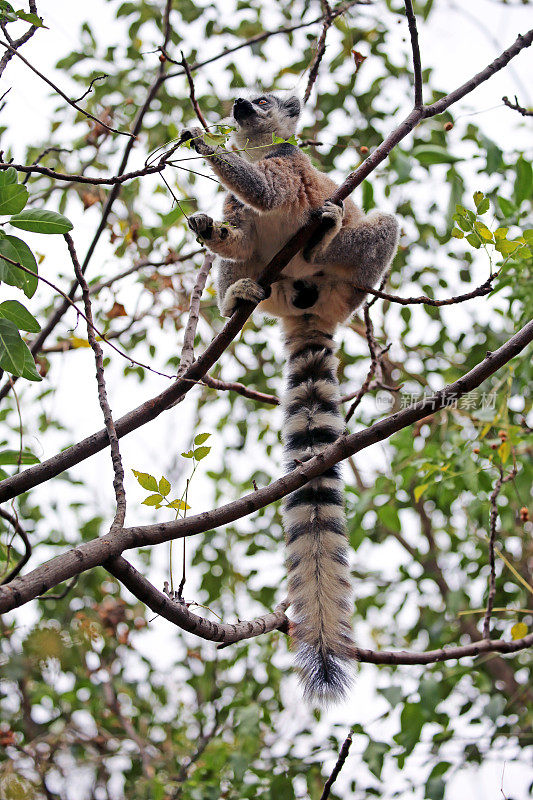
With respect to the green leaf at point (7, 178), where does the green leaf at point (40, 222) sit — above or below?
below

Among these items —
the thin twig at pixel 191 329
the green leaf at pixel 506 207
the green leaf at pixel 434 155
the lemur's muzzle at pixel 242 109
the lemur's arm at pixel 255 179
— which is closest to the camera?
the thin twig at pixel 191 329

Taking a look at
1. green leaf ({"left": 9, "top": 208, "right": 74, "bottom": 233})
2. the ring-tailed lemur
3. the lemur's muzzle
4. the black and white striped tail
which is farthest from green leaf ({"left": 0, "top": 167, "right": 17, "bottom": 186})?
the lemur's muzzle

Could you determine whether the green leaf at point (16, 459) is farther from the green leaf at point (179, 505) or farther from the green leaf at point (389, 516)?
the green leaf at point (389, 516)

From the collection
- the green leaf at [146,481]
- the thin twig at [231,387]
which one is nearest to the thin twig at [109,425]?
the green leaf at [146,481]

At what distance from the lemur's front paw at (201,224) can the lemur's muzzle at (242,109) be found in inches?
53.3

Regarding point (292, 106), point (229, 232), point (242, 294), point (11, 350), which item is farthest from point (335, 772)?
point (292, 106)

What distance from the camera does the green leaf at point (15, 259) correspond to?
8.36 ft

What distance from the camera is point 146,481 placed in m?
2.70

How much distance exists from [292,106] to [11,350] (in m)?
3.97

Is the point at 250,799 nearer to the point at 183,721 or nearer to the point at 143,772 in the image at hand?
the point at 143,772

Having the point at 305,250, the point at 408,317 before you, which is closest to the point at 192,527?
the point at 305,250

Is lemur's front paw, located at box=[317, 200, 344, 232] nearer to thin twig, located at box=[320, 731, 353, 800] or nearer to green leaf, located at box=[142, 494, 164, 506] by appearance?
green leaf, located at box=[142, 494, 164, 506]

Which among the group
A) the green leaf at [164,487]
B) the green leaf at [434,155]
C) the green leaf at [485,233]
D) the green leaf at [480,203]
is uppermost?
the green leaf at [434,155]

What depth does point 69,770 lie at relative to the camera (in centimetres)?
629
